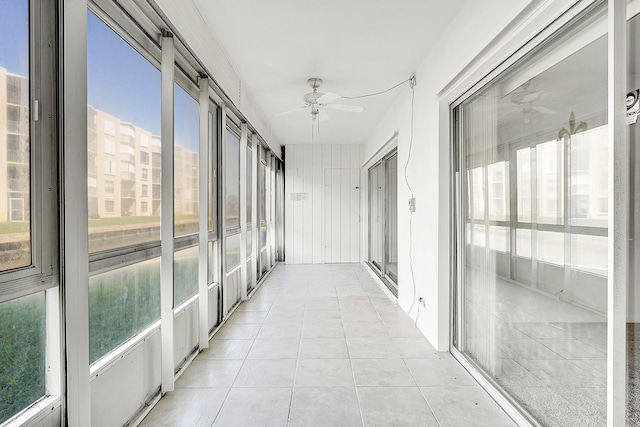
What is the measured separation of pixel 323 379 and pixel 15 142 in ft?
7.70

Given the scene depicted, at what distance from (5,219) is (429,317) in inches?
128

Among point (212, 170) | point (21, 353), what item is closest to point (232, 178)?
A: point (212, 170)

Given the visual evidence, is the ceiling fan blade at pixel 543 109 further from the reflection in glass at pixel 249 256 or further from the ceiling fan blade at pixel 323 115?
the reflection in glass at pixel 249 256

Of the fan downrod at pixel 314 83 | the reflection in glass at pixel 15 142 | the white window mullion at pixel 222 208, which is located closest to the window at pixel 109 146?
the reflection in glass at pixel 15 142

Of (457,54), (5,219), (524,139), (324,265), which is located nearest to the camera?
(5,219)

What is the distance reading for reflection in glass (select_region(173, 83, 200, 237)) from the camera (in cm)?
282

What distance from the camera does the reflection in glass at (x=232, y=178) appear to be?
423 centimetres

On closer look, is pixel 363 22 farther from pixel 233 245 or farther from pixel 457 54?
pixel 233 245

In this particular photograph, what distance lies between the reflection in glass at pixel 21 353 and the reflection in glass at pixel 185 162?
4.60ft

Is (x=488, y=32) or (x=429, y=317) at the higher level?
(x=488, y=32)

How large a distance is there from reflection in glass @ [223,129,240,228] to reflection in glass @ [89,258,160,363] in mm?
1814

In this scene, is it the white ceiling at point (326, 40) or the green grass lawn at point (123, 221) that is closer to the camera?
the green grass lawn at point (123, 221)

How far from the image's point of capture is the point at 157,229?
244 centimetres

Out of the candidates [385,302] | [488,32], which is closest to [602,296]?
[488,32]
